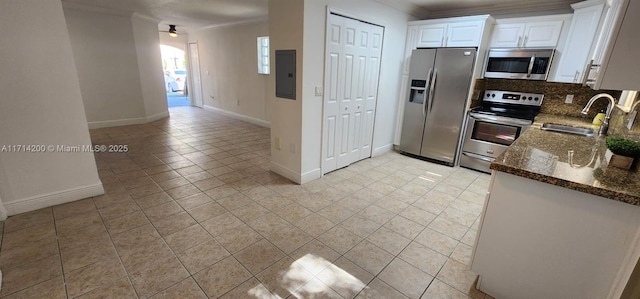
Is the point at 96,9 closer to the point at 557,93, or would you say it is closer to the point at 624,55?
the point at 624,55

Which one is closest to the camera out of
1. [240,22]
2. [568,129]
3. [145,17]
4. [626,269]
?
[626,269]

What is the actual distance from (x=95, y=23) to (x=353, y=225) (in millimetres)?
6045

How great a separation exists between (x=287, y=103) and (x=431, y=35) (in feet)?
7.81

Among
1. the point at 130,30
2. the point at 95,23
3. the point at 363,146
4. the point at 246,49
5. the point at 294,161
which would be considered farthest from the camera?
the point at 246,49

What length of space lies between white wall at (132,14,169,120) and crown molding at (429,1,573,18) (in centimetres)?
590

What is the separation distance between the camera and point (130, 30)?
548cm

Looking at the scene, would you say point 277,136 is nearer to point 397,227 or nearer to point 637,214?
point 397,227

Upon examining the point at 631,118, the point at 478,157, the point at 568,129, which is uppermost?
the point at 631,118

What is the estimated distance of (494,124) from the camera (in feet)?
11.9

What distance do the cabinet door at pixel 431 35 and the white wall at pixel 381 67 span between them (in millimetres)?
263

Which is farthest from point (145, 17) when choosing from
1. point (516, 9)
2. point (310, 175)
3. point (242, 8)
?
point (516, 9)

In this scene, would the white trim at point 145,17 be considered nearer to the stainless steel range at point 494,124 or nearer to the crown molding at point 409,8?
the crown molding at point 409,8

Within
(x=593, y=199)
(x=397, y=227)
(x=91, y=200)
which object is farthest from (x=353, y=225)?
(x=91, y=200)

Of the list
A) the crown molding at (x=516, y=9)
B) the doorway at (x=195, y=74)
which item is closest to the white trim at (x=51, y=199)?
the crown molding at (x=516, y=9)
